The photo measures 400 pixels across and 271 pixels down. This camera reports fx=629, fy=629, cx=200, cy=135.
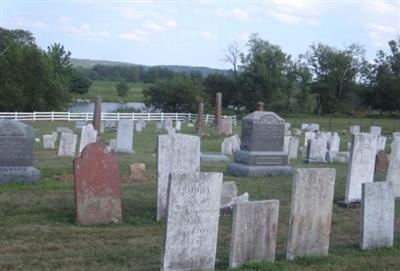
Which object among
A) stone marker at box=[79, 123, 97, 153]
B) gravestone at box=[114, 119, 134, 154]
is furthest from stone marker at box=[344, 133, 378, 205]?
gravestone at box=[114, 119, 134, 154]

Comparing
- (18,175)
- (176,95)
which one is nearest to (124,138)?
(18,175)

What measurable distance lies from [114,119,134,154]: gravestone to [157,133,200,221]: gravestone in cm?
1213

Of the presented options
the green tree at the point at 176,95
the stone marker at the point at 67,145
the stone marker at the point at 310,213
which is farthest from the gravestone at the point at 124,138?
the green tree at the point at 176,95

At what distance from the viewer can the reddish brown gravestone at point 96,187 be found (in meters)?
10.3

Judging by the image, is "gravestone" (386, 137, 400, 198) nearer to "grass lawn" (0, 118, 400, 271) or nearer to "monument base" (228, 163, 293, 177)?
"grass lawn" (0, 118, 400, 271)

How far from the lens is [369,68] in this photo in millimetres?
80812

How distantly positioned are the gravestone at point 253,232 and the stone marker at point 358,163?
525 centimetres

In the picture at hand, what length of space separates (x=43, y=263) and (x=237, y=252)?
241 cm

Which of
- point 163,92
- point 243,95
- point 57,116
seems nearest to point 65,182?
point 57,116

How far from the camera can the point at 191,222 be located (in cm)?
784

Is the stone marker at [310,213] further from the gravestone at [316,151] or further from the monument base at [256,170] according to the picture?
the gravestone at [316,151]

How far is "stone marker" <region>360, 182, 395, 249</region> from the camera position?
928cm

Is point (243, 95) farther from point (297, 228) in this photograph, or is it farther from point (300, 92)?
point (297, 228)

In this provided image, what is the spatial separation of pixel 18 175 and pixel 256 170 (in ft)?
22.0
